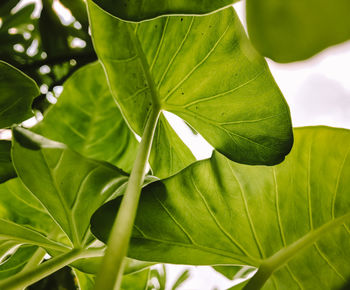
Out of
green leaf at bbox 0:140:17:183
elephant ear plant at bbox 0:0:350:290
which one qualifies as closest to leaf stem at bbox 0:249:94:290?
elephant ear plant at bbox 0:0:350:290

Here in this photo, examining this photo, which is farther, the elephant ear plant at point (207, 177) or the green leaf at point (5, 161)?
the green leaf at point (5, 161)

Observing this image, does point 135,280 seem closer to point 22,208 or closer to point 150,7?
point 22,208

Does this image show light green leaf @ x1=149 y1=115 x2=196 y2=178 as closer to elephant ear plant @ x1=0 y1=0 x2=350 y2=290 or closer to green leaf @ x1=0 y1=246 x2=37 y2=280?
elephant ear plant @ x1=0 y1=0 x2=350 y2=290

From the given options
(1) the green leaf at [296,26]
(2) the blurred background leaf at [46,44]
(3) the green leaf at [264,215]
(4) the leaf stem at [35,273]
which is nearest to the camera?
(1) the green leaf at [296,26]

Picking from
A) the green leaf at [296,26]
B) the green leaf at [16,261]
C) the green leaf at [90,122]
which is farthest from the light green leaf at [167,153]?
the green leaf at [296,26]

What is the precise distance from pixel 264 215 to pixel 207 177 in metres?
0.15

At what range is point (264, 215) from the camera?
30.5 inches

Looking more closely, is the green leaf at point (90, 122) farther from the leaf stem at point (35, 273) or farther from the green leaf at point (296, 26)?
the green leaf at point (296, 26)

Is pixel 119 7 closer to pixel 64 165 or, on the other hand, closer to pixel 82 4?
pixel 64 165

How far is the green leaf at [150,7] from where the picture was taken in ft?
1.53

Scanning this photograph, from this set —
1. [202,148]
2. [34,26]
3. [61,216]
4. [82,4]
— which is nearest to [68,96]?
[61,216]

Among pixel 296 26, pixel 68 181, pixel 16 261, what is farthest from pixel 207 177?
pixel 16 261

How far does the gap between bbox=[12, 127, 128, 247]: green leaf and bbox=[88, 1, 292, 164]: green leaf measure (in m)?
0.18

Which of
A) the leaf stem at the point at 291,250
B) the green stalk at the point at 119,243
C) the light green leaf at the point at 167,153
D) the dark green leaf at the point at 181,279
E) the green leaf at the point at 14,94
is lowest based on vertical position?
the dark green leaf at the point at 181,279
